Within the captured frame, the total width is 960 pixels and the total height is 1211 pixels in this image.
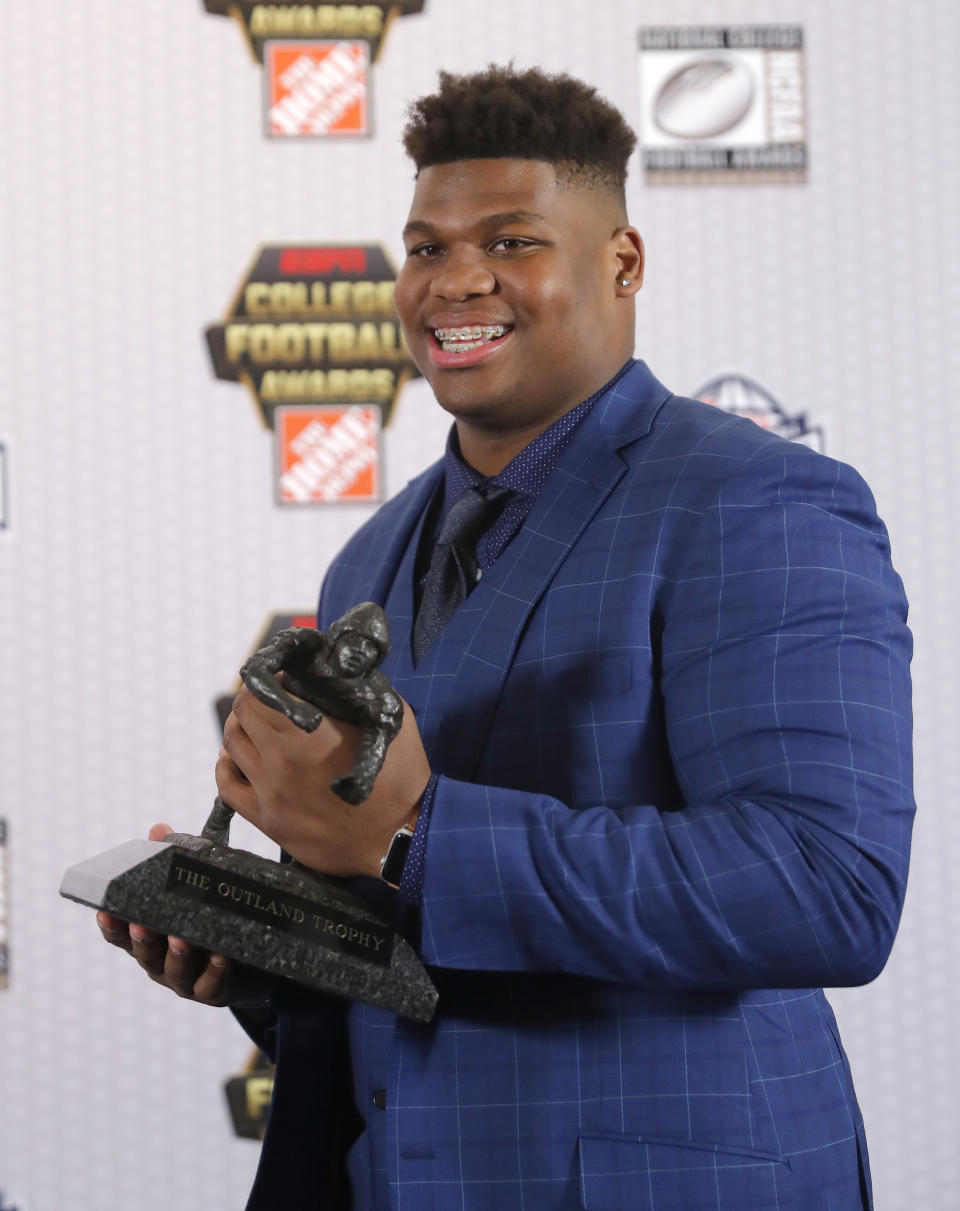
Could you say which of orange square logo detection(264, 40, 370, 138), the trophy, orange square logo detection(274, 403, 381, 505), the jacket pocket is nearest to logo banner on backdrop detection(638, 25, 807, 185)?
orange square logo detection(264, 40, 370, 138)

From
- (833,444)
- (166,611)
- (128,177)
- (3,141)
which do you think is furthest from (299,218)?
(833,444)

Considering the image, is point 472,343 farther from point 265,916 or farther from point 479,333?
point 265,916

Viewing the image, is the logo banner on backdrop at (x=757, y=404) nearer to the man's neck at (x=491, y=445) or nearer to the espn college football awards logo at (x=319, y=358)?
the espn college football awards logo at (x=319, y=358)

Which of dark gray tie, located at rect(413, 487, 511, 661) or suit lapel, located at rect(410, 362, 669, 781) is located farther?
dark gray tie, located at rect(413, 487, 511, 661)

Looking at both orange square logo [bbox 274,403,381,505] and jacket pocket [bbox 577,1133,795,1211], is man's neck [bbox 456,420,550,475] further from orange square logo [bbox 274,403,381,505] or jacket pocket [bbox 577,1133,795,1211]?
orange square logo [bbox 274,403,381,505]

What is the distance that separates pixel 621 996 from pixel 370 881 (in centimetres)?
20

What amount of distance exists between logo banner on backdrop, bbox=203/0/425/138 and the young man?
34.1 inches

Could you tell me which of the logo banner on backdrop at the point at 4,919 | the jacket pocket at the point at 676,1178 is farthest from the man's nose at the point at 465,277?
the logo banner on backdrop at the point at 4,919

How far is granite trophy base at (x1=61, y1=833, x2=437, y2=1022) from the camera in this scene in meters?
0.73

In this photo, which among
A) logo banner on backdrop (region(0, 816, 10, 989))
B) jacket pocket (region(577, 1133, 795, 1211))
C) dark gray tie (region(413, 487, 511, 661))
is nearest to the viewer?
jacket pocket (region(577, 1133, 795, 1211))

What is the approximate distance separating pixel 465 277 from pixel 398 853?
1.53ft

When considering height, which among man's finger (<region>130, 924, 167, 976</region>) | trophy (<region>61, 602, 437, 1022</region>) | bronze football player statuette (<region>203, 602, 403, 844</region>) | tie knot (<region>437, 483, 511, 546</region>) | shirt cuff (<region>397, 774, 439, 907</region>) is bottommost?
man's finger (<region>130, 924, 167, 976</region>)

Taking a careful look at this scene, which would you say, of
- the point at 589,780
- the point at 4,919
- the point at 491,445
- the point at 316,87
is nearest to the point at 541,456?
the point at 491,445

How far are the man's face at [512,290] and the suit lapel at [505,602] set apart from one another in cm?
7
